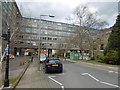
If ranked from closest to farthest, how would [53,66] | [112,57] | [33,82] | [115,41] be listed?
[33,82] < [53,66] < [112,57] < [115,41]

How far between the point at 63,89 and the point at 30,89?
5.72ft

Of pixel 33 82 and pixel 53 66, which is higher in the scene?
pixel 53 66

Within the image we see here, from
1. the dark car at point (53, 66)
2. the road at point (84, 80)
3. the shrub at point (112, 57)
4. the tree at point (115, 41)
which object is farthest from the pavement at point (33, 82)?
the tree at point (115, 41)

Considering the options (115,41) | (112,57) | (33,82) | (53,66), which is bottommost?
(33,82)

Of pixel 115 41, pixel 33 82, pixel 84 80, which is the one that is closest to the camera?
pixel 33 82

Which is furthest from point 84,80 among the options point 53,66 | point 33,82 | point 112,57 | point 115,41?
point 115,41

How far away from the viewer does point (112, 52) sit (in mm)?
30234

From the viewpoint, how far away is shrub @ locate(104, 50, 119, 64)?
29.3 m

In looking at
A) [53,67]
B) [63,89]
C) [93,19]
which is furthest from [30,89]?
[93,19]

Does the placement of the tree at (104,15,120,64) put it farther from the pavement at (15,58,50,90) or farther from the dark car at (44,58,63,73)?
the pavement at (15,58,50,90)

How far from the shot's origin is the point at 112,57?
97.5 feet

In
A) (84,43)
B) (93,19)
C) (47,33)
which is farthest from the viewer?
(47,33)

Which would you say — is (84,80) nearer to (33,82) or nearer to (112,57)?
(33,82)

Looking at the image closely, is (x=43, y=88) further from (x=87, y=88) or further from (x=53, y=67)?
(x=53, y=67)
